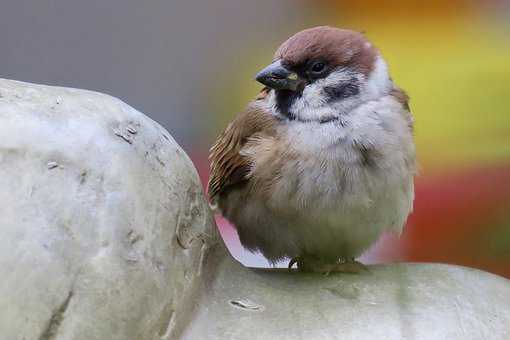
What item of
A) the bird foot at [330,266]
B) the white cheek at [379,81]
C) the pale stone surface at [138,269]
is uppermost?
the white cheek at [379,81]

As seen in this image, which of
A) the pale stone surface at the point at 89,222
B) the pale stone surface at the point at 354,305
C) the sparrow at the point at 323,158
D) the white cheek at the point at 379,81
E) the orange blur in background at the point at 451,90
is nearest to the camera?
the pale stone surface at the point at 89,222

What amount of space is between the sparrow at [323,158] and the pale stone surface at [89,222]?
232 millimetres

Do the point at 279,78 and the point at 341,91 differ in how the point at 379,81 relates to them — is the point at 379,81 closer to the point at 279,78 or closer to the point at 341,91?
the point at 341,91

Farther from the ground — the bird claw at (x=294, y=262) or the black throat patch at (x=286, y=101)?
the black throat patch at (x=286, y=101)

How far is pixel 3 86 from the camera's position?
4.11 feet

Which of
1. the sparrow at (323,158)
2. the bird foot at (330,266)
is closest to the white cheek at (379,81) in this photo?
the sparrow at (323,158)

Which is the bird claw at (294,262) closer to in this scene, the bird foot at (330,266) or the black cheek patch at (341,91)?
the bird foot at (330,266)

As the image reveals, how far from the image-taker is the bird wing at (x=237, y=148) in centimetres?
160

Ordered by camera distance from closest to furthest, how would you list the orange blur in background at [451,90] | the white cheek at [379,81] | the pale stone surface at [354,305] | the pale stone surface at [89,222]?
the pale stone surface at [89,222] < the pale stone surface at [354,305] < the white cheek at [379,81] < the orange blur in background at [451,90]

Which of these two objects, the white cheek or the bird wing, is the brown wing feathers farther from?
the white cheek

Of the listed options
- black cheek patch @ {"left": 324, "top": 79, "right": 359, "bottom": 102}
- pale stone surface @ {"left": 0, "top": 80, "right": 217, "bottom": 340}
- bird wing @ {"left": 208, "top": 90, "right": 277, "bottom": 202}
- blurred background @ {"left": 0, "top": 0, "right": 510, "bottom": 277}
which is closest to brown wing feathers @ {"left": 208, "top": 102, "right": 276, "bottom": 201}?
bird wing @ {"left": 208, "top": 90, "right": 277, "bottom": 202}

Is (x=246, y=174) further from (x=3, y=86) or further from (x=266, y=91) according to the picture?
(x=3, y=86)

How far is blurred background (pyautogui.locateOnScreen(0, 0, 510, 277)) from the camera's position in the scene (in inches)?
86.7

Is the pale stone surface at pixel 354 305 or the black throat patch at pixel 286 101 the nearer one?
the pale stone surface at pixel 354 305
